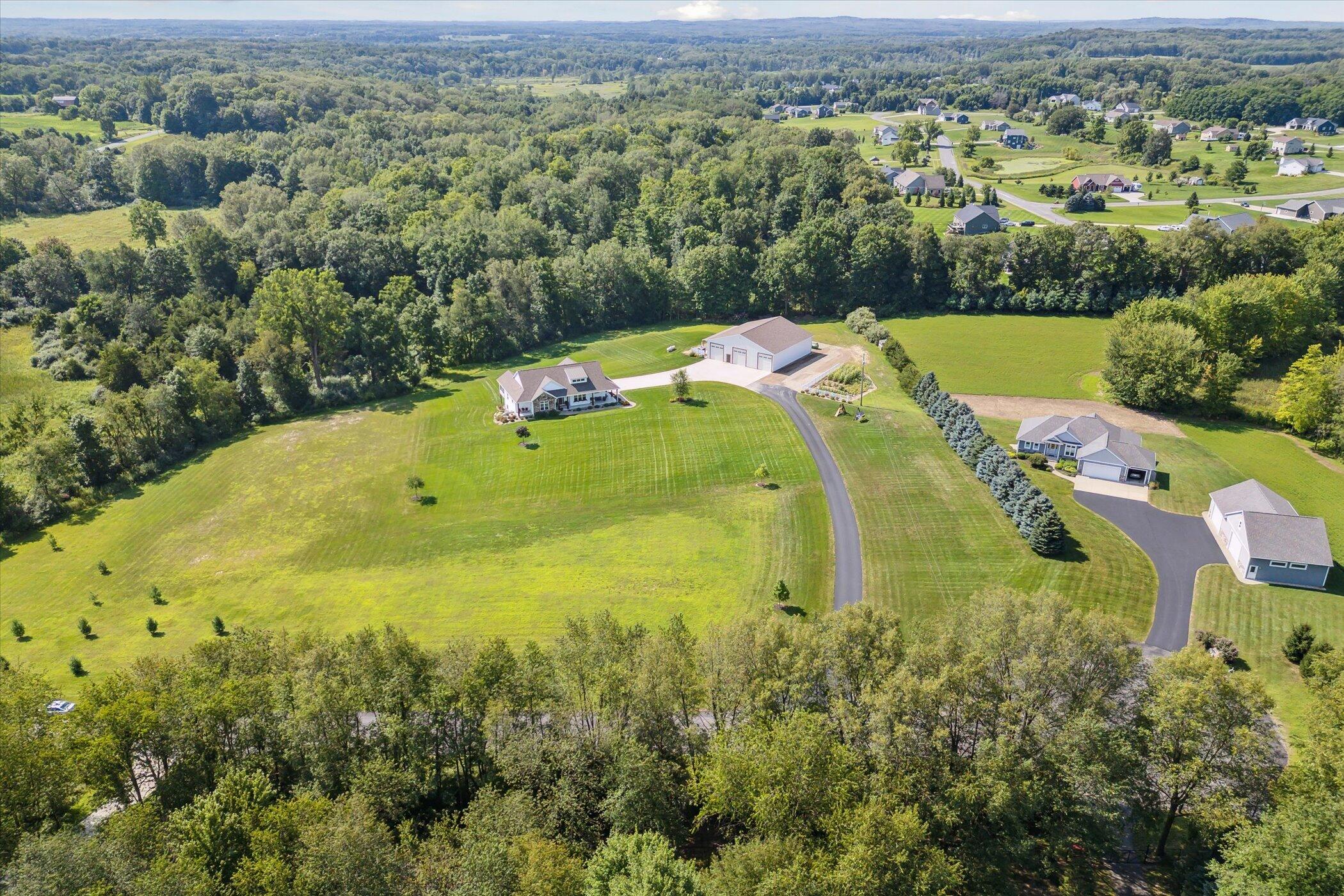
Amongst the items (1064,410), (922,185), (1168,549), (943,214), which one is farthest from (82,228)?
(1168,549)

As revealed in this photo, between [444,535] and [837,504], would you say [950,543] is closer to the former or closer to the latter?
[837,504]

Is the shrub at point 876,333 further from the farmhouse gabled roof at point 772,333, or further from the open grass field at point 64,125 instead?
the open grass field at point 64,125

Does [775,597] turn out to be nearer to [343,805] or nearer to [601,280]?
[343,805]

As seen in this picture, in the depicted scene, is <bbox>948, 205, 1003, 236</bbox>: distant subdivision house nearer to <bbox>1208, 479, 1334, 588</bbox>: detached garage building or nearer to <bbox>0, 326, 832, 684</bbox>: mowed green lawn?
<bbox>0, 326, 832, 684</bbox>: mowed green lawn

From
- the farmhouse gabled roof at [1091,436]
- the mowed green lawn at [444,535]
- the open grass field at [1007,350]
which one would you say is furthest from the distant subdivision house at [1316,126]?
the mowed green lawn at [444,535]

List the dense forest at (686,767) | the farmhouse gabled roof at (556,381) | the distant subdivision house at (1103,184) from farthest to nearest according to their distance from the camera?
the distant subdivision house at (1103,184)
the farmhouse gabled roof at (556,381)
the dense forest at (686,767)

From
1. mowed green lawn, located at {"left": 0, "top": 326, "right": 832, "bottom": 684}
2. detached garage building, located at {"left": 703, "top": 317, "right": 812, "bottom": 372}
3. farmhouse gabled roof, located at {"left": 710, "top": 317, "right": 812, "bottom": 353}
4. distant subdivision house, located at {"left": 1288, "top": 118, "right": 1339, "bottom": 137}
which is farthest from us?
distant subdivision house, located at {"left": 1288, "top": 118, "right": 1339, "bottom": 137}

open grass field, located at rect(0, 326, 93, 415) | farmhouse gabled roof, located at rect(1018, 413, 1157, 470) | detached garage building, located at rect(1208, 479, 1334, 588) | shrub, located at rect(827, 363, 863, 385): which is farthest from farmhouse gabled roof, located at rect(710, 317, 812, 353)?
open grass field, located at rect(0, 326, 93, 415)

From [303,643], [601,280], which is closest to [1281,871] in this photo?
[303,643]
